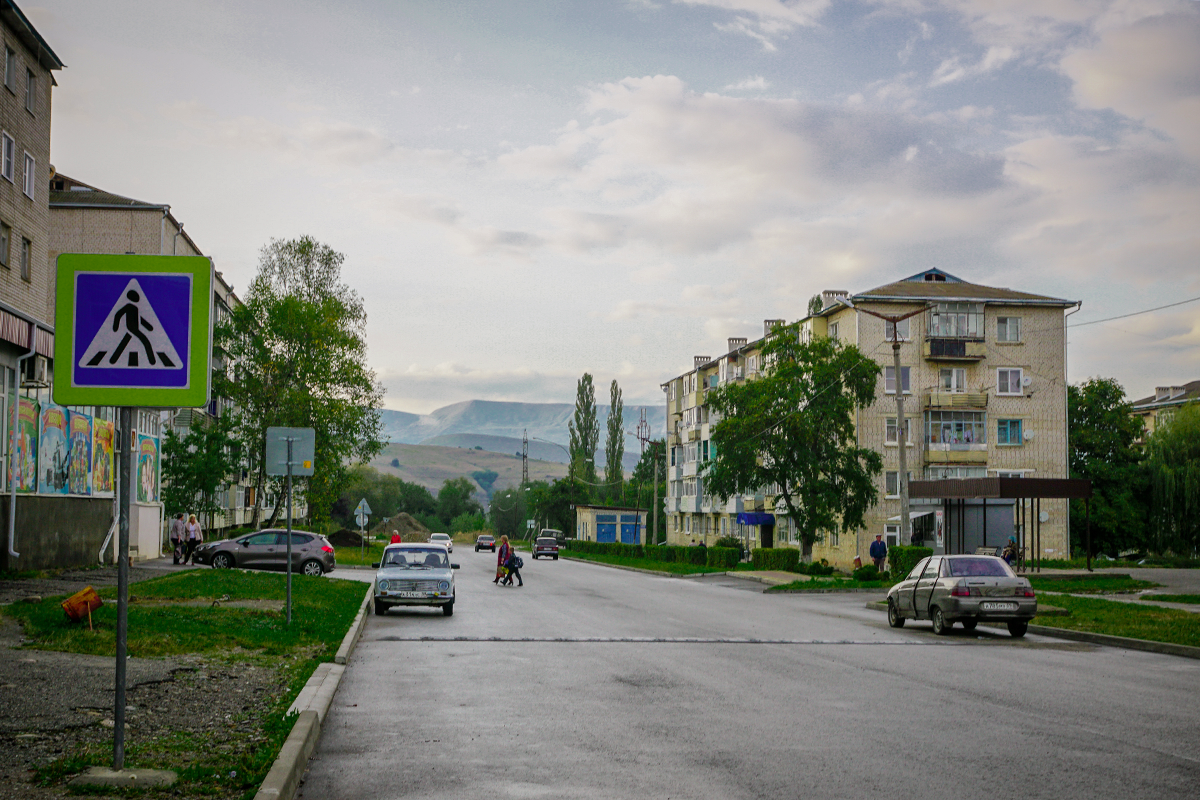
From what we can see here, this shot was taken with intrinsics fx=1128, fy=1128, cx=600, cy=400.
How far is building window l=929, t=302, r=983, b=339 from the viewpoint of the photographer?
6438 centimetres

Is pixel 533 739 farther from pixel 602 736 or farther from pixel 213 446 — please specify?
pixel 213 446

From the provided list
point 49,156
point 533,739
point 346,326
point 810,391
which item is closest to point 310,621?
point 533,739

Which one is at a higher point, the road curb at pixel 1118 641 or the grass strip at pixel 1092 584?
the road curb at pixel 1118 641

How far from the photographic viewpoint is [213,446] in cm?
4750

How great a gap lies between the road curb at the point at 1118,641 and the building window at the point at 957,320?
45483 millimetres

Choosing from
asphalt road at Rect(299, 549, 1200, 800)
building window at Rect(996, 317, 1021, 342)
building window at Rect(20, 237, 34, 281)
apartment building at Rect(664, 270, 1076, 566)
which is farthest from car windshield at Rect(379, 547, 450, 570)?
building window at Rect(996, 317, 1021, 342)

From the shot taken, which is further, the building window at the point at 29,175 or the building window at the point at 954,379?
the building window at the point at 954,379

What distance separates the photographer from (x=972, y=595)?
19797 millimetres

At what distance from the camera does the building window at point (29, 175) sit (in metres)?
36.0

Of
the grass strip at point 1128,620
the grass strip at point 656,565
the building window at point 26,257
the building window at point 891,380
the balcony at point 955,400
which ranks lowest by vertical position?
the grass strip at point 656,565

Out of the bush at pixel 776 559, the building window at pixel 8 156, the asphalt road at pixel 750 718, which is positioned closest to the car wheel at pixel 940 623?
the asphalt road at pixel 750 718

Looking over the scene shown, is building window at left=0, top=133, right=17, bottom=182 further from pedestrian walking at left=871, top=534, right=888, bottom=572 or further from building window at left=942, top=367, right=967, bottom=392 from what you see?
building window at left=942, top=367, right=967, bottom=392

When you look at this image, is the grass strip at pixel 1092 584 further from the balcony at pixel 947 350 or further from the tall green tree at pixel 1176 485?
the tall green tree at pixel 1176 485

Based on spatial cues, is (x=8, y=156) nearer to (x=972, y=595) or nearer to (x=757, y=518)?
(x=972, y=595)
